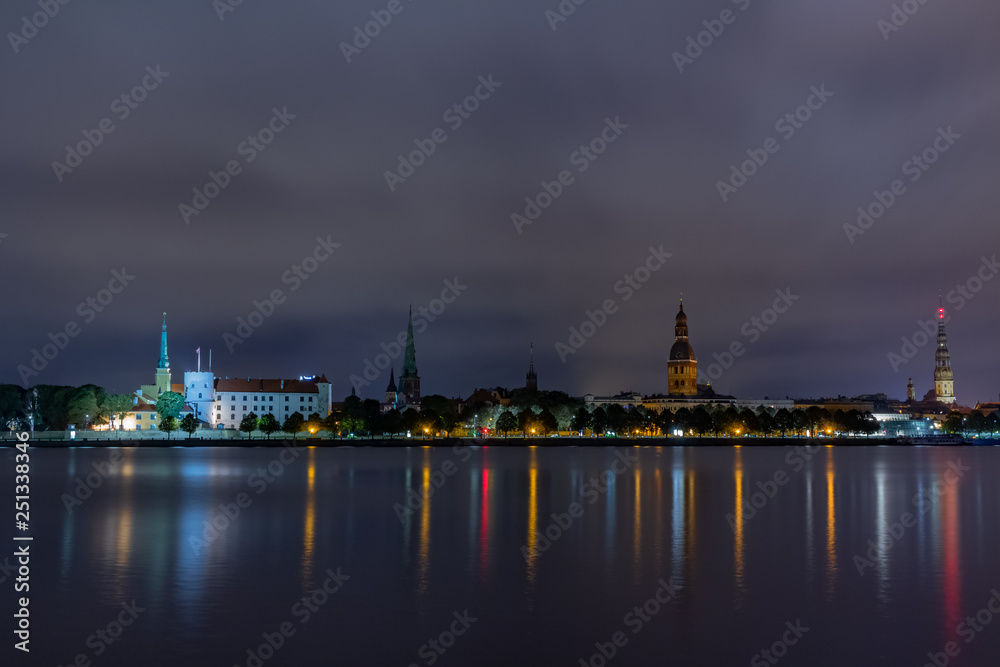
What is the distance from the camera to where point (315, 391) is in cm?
17625

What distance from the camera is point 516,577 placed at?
23969mm

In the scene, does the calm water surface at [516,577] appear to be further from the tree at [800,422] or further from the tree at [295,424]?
the tree at [800,422]

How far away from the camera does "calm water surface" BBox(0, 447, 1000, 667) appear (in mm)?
17266

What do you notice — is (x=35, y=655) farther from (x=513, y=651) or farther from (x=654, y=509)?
(x=654, y=509)

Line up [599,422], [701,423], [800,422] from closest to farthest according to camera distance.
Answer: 1. [599,422]
2. [701,423]
3. [800,422]

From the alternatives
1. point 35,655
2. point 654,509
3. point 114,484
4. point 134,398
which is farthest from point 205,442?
point 35,655

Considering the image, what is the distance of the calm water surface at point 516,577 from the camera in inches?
680

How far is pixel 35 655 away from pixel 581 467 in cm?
5995

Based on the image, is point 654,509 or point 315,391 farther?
point 315,391

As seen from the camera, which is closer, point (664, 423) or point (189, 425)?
point (189, 425)

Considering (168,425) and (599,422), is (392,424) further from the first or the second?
(599,422)

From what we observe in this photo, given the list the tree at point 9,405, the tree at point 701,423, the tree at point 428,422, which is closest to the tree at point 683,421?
the tree at point 701,423

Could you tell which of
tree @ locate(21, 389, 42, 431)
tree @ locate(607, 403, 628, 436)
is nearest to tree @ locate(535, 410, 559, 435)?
tree @ locate(607, 403, 628, 436)

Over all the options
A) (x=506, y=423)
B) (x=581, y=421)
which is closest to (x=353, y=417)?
(x=506, y=423)
